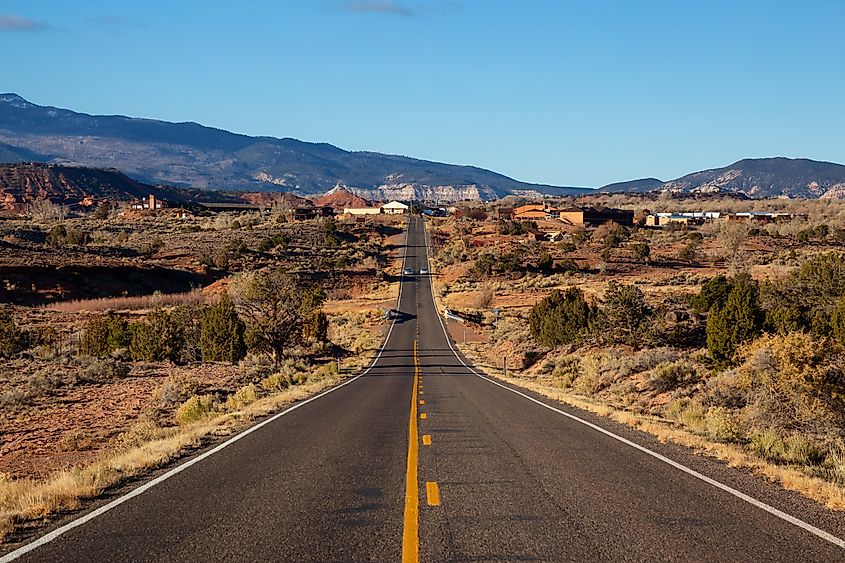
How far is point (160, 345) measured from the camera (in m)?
39.6

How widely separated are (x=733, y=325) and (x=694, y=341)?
8656 millimetres

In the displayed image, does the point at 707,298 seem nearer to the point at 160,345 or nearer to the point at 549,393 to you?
the point at 549,393

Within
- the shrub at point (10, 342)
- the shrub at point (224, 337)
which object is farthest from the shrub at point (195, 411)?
the shrub at point (10, 342)

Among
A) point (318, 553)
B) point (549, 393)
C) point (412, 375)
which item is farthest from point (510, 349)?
point (318, 553)

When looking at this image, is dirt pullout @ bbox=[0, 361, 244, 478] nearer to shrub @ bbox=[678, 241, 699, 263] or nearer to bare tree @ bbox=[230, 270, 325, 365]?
bare tree @ bbox=[230, 270, 325, 365]

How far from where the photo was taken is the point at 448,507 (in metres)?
8.08

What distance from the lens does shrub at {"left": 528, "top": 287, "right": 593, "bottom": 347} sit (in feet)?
135

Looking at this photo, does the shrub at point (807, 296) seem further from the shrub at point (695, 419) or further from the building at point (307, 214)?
the building at point (307, 214)

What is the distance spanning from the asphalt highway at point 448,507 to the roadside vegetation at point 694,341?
1.38 meters

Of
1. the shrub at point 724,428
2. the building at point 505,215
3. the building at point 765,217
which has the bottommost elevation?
the shrub at point 724,428

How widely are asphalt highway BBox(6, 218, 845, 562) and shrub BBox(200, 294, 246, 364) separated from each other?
85.4 feet

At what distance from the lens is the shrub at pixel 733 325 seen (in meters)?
28.2

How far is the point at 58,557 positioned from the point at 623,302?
33967 millimetres

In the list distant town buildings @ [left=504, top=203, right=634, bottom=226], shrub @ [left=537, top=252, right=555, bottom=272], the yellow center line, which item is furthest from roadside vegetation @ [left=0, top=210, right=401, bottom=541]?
distant town buildings @ [left=504, top=203, right=634, bottom=226]
